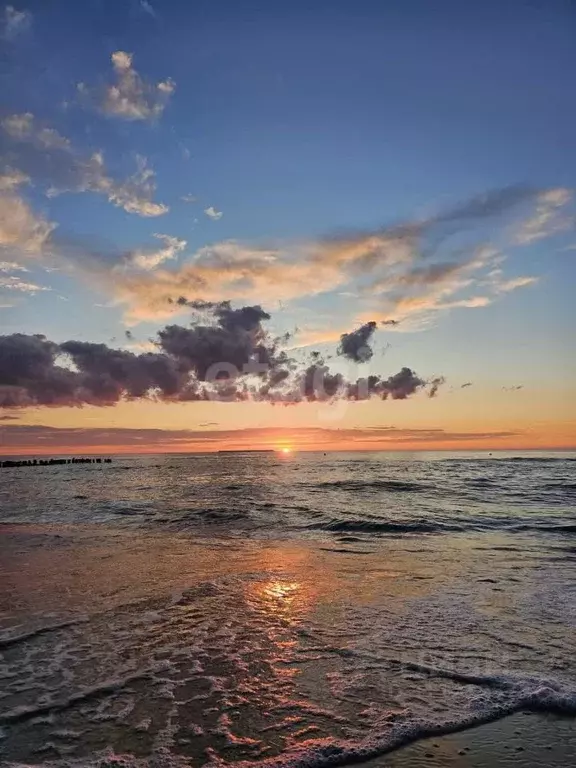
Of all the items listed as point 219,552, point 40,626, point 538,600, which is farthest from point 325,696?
point 219,552

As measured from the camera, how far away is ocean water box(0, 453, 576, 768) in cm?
500

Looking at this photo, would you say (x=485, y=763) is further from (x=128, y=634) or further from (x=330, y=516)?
(x=330, y=516)

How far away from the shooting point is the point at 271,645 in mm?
7453

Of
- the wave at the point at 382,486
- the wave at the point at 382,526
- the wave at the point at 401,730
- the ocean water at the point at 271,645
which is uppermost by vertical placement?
the wave at the point at 401,730

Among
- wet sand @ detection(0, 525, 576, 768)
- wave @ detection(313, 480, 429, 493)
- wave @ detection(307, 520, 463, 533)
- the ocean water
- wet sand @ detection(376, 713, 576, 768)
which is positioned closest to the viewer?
wet sand @ detection(376, 713, 576, 768)

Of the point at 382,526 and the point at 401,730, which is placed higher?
the point at 401,730

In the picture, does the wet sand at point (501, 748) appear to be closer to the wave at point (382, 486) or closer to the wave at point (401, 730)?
the wave at point (401, 730)

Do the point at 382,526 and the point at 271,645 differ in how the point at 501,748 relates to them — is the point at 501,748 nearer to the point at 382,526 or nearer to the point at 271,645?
the point at 271,645

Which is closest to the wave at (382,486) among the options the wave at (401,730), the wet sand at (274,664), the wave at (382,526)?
the wave at (382,526)

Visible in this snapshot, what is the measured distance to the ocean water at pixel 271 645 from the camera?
500 cm

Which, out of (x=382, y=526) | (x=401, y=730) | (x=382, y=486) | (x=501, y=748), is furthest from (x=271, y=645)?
(x=382, y=486)

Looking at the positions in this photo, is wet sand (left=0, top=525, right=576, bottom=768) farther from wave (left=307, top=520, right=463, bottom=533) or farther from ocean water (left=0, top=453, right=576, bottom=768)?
wave (left=307, top=520, right=463, bottom=533)

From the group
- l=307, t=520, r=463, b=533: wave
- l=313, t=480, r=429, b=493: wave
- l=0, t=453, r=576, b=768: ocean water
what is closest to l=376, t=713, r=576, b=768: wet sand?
l=0, t=453, r=576, b=768: ocean water

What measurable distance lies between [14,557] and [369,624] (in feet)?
35.2
